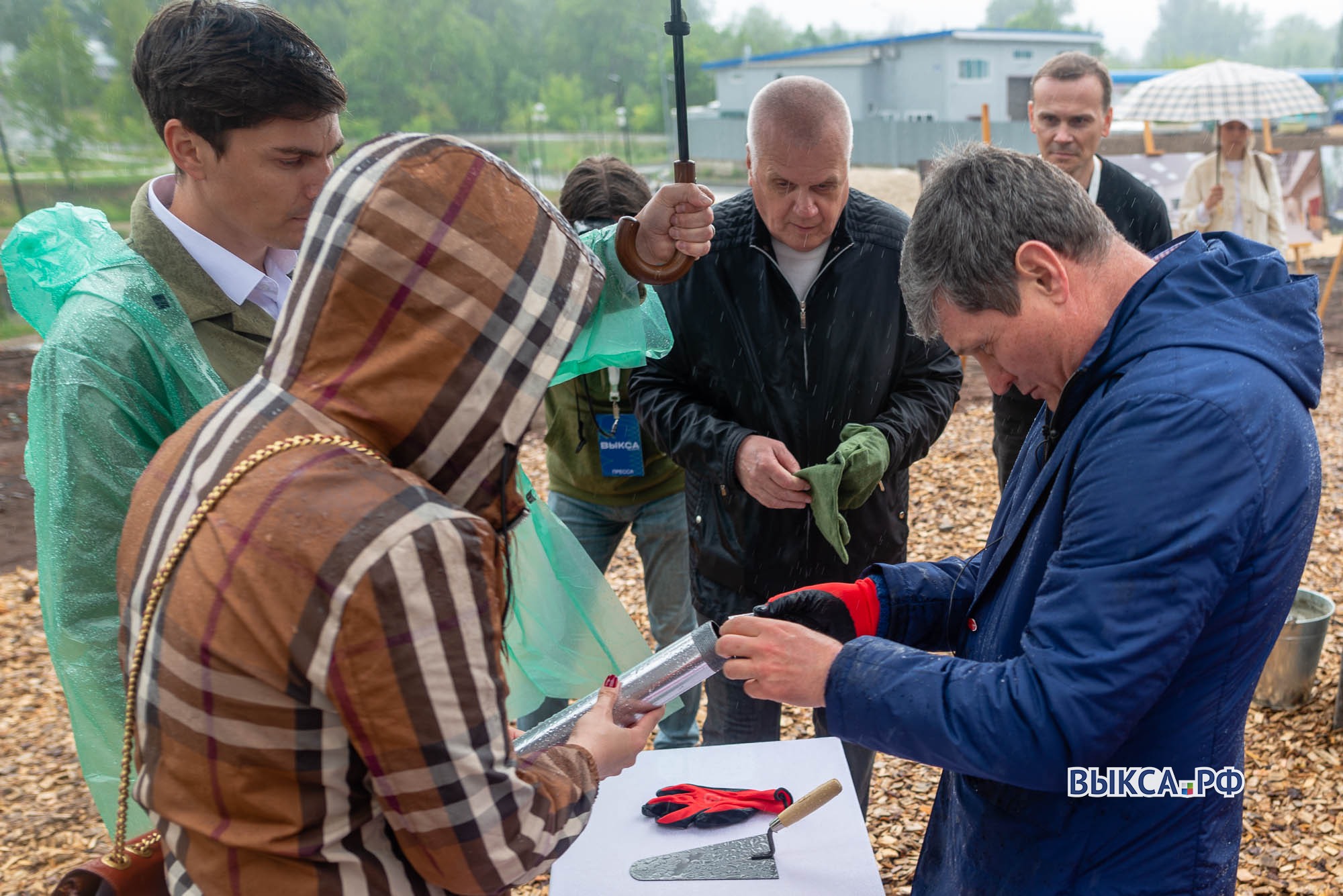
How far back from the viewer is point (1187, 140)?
39.1 ft

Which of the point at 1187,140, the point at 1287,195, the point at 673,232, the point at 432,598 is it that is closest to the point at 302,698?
the point at 432,598

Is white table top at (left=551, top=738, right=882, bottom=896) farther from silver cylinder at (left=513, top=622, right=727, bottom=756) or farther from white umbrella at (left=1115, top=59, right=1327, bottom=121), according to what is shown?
white umbrella at (left=1115, top=59, right=1327, bottom=121)

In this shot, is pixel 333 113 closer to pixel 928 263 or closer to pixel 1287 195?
pixel 928 263

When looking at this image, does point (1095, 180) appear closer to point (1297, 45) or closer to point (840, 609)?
point (840, 609)

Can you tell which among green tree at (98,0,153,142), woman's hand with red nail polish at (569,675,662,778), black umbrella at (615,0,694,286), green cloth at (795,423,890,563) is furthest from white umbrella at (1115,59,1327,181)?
green tree at (98,0,153,142)

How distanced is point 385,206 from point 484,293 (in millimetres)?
142

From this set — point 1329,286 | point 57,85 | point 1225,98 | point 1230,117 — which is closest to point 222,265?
point 1230,117

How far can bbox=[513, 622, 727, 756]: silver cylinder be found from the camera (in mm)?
1625

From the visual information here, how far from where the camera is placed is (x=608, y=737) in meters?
1.42

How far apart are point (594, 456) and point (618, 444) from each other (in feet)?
0.44

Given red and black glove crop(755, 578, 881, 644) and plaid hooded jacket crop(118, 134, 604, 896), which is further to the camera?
red and black glove crop(755, 578, 881, 644)

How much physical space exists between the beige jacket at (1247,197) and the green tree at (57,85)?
14.8 metres

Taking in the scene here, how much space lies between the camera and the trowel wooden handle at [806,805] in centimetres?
194

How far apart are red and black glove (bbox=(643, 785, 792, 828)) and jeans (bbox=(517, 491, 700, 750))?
4.14 ft
